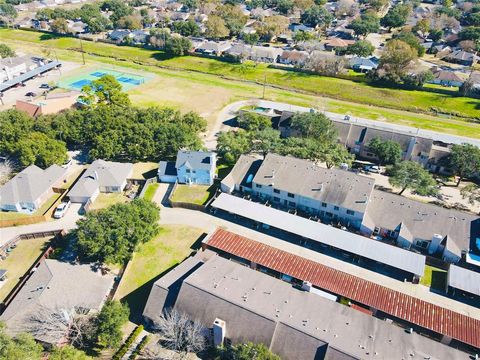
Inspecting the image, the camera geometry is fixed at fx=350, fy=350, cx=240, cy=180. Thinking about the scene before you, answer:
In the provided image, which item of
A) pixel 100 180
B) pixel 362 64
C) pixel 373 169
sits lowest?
pixel 100 180

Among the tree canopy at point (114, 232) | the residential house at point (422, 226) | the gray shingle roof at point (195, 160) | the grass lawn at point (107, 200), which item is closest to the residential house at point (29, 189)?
the grass lawn at point (107, 200)

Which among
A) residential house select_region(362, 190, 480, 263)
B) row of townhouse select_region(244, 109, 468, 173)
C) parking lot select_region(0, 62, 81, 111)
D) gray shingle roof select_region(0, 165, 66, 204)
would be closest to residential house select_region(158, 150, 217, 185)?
gray shingle roof select_region(0, 165, 66, 204)

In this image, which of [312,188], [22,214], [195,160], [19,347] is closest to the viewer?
[19,347]

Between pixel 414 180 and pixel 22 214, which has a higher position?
pixel 414 180

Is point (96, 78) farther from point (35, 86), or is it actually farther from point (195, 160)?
point (195, 160)

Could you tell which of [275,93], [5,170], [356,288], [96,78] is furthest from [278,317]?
[96,78]

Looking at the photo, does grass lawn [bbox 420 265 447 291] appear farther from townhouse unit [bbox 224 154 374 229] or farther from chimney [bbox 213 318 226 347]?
chimney [bbox 213 318 226 347]

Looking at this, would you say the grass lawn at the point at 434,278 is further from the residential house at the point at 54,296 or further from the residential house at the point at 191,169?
the residential house at the point at 54,296
